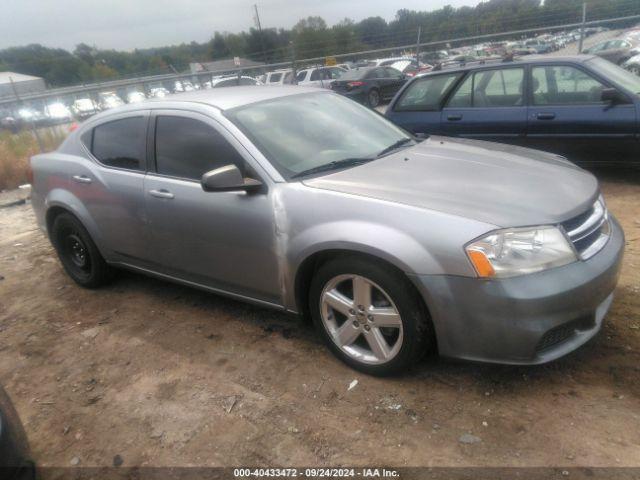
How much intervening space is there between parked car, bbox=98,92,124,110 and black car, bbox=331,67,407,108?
22.0 ft

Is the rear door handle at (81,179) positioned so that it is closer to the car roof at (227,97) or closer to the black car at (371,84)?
the car roof at (227,97)

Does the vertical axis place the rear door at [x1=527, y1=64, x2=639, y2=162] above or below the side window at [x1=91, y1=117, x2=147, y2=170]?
below

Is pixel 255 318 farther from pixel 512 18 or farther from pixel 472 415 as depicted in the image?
pixel 512 18

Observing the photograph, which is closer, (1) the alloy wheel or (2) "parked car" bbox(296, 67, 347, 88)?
(1) the alloy wheel

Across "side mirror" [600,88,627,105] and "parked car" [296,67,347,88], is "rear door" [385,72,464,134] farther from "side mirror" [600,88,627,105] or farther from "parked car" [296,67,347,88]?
"parked car" [296,67,347,88]

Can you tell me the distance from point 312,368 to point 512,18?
44.7ft

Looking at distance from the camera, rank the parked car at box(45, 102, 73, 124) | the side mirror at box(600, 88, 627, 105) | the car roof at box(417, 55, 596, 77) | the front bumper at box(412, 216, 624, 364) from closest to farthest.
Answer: the front bumper at box(412, 216, 624, 364)
the side mirror at box(600, 88, 627, 105)
the car roof at box(417, 55, 596, 77)
the parked car at box(45, 102, 73, 124)

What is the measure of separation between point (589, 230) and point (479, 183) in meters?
0.59

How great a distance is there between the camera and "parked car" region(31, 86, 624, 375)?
237 centimetres

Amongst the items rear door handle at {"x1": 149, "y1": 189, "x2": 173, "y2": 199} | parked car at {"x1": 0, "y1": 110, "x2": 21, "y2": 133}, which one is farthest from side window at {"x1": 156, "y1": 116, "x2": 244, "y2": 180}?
parked car at {"x1": 0, "y1": 110, "x2": 21, "y2": 133}

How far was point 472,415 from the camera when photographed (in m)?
2.49

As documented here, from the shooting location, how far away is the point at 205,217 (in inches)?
128

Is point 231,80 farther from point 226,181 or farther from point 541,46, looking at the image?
point 226,181

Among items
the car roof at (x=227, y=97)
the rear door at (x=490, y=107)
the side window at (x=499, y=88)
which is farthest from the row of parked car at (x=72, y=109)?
the car roof at (x=227, y=97)
